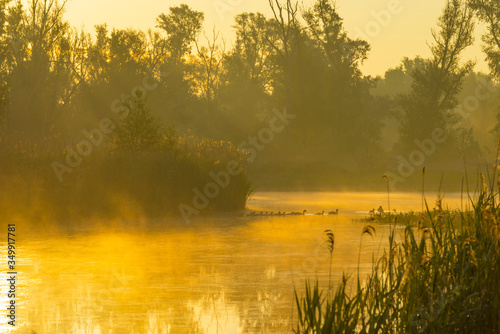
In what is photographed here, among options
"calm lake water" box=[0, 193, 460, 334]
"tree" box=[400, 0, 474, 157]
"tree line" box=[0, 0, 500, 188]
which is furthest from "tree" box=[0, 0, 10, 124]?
Result: "tree" box=[400, 0, 474, 157]

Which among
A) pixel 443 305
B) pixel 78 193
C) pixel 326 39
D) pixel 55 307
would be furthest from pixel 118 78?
pixel 443 305

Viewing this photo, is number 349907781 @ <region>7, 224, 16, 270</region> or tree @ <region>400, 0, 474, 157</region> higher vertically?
tree @ <region>400, 0, 474, 157</region>

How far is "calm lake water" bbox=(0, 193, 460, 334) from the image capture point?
1032 centimetres

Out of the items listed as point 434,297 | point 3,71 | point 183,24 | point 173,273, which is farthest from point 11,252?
point 183,24

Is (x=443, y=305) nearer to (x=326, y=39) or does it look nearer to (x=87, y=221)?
(x=87, y=221)

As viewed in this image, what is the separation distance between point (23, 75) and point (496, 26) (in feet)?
127

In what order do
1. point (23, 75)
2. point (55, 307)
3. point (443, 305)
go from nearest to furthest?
point (443, 305) → point (55, 307) → point (23, 75)

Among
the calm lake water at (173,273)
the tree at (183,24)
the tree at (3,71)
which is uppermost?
the tree at (183,24)


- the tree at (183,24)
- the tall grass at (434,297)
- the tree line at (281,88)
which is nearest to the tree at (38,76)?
the tree line at (281,88)

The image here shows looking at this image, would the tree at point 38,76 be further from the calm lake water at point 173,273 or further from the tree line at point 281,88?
the calm lake water at point 173,273

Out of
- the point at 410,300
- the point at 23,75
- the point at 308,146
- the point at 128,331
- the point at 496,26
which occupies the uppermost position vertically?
the point at 496,26

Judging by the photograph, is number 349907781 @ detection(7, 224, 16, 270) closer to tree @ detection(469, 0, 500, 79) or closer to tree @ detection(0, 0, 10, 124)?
tree @ detection(0, 0, 10, 124)

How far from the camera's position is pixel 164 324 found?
10.1 m

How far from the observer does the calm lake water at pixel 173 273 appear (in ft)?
33.9
